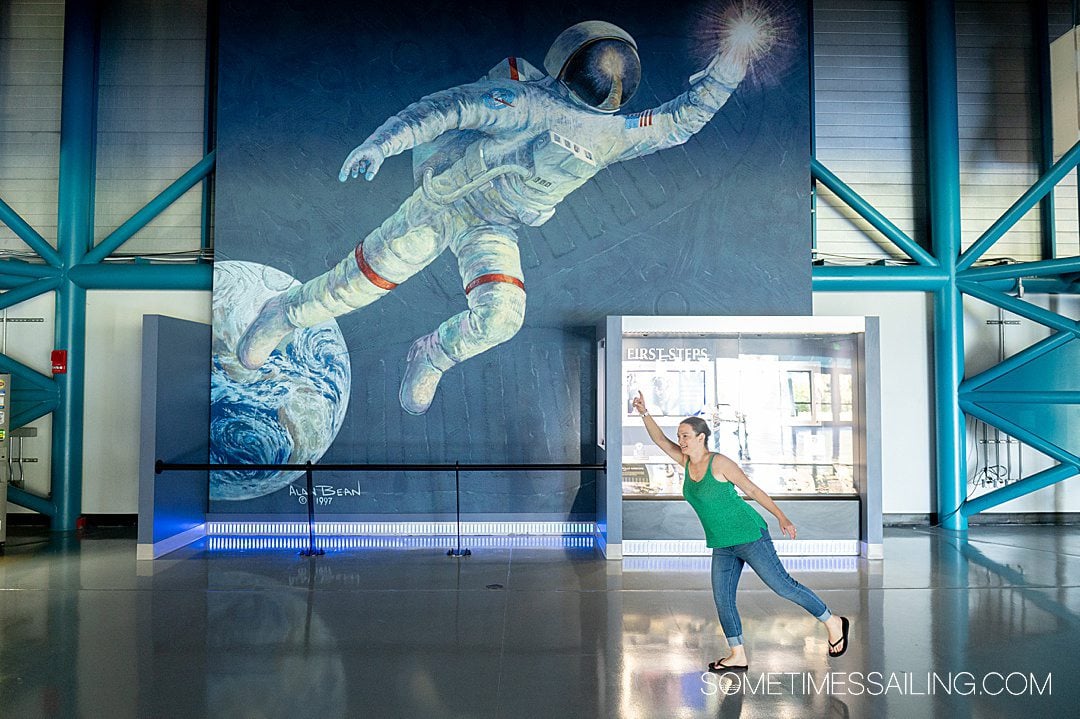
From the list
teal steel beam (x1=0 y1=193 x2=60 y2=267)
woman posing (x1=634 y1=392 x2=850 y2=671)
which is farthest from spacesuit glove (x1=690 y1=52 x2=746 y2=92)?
teal steel beam (x1=0 y1=193 x2=60 y2=267)

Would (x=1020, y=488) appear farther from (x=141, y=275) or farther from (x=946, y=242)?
(x=141, y=275)

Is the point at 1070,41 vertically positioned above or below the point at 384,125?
above

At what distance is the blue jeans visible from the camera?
4.59 metres

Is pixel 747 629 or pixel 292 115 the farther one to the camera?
pixel 292 115

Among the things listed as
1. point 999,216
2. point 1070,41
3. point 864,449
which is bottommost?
point 864,449

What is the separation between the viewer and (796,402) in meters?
8.73

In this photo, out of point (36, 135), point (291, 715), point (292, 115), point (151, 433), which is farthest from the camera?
point (36, 135)

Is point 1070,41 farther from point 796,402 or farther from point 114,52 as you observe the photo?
point 114,52

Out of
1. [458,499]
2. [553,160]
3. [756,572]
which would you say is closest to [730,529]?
[756,572]

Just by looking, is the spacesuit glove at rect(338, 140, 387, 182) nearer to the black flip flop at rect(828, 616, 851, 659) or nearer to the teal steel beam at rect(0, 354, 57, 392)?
the teal steel beam at rect(0, 354, 57, 392)

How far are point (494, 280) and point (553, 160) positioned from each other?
4.98 ft

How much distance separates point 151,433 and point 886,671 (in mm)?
6703

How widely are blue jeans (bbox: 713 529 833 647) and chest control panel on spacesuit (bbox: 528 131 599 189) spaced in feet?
18.5

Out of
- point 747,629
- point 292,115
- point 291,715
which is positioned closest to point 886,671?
point 747,629
